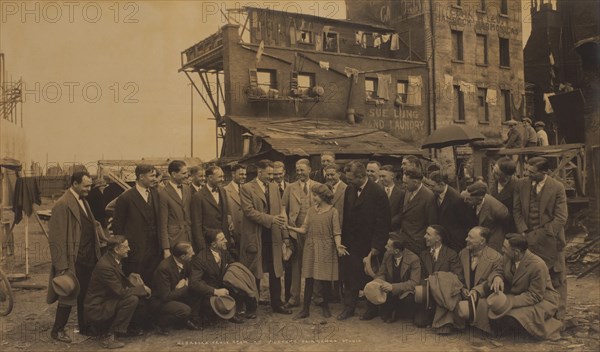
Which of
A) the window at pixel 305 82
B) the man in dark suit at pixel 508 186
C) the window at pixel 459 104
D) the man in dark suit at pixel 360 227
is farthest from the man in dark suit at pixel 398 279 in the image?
→ the window at pixel 459 104

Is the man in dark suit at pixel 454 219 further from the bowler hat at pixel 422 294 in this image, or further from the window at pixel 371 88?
the window at pixel 371 88

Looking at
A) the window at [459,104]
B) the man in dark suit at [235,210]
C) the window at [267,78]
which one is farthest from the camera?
the window at [459,104]

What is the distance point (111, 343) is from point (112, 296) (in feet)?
1.89

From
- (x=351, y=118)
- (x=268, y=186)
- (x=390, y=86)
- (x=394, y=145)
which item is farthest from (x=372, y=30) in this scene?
(x=268, y=186)

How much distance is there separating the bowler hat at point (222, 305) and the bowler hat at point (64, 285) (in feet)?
5.82

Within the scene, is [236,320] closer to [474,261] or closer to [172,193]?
[172,193]

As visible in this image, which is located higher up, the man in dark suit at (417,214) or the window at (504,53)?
the window at (504,53)

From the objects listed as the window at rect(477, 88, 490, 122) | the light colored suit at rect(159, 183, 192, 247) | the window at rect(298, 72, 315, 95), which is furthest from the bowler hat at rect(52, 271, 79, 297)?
the window at rect(477, 88, 490, 122)

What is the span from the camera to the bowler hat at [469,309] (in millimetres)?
6332

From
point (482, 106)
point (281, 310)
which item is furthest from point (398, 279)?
point (482, 106)

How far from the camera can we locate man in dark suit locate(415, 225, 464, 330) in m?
6.78

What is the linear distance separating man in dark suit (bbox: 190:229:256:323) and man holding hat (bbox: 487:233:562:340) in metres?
3.46

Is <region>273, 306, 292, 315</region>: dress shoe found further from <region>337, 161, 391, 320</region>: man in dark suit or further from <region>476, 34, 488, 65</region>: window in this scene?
<region>476, 34, 488, 65</region>: window

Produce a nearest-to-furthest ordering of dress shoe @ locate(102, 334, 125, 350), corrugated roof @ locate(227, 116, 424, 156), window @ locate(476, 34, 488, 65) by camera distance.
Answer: dress shoe @ locate(102, 334, 125, 350) < corrugated roof @ locate(227, 116, 424, 156) < window @ locate(476, 34, 488, 65)
